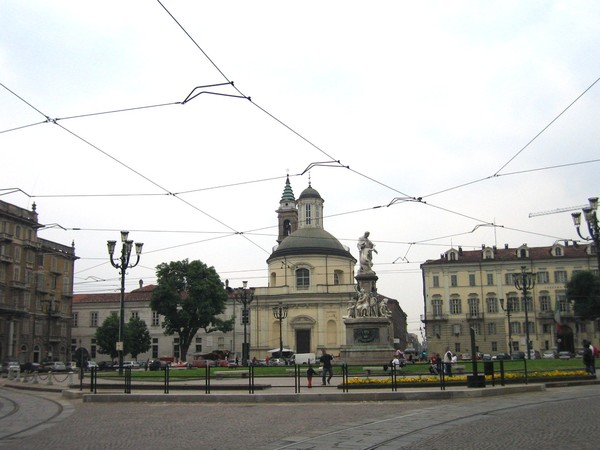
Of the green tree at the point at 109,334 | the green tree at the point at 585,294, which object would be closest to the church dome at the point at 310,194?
the green tree at the point at 109,334

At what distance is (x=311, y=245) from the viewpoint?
92562 millimetres

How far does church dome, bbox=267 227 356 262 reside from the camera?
303 ft

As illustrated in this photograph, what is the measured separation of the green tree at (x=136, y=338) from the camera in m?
87.0

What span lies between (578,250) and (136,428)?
8486 cm

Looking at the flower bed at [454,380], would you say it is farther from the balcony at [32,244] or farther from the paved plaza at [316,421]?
the balcony at [32,244]

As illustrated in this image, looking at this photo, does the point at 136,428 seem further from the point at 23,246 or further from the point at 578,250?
the point at 578,250

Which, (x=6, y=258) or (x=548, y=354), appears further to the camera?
(x=548, y=354)

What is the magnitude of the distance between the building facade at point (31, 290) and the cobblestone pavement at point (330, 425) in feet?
174

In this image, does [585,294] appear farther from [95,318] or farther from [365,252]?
[95,318]

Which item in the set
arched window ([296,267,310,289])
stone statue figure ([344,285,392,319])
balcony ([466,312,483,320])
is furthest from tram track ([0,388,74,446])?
balcony ([466,312,483,320])

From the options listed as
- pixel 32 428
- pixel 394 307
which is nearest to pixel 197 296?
pixel 32 428

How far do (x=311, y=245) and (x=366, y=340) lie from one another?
5053 centimetres

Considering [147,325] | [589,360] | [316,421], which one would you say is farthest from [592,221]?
[147,325]

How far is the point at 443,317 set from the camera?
88688mm
